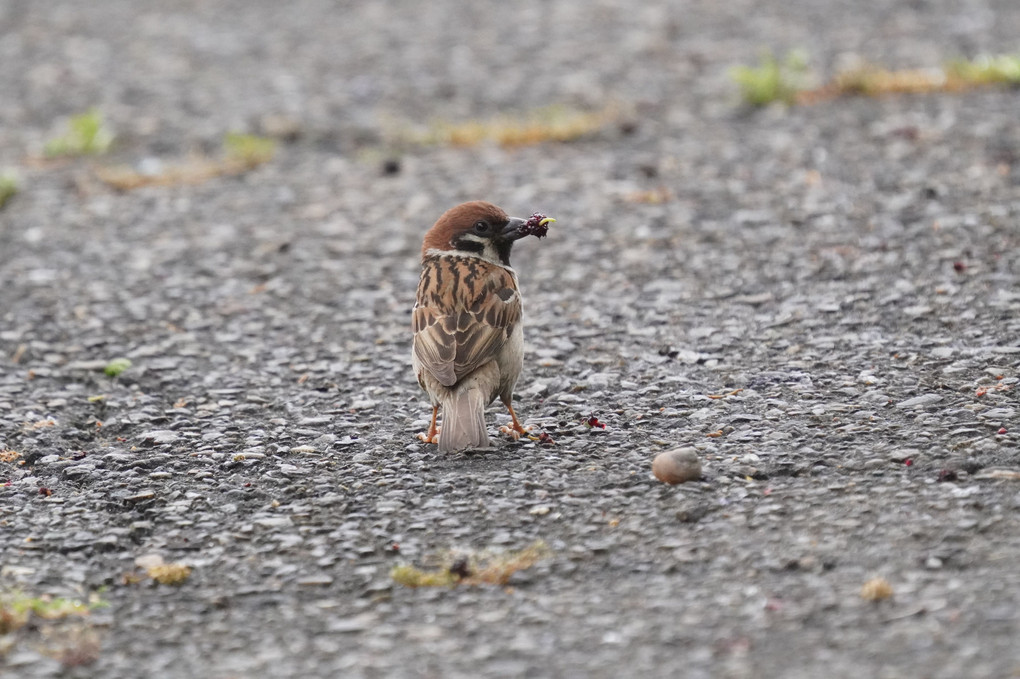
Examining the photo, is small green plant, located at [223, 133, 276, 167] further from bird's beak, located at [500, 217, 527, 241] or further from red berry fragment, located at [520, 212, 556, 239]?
red berry fragment, located at [520, 212, 556, 239]

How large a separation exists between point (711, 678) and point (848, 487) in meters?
1.65

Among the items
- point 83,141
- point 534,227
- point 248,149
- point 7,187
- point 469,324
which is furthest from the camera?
point 83,141

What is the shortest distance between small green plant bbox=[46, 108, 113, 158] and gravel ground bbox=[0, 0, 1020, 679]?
0.66 ft

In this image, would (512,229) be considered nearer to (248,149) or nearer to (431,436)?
(431,436)

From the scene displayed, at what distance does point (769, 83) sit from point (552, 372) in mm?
5527

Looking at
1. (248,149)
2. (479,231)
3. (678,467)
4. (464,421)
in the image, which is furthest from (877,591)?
(248,149)

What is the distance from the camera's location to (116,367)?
7664mm

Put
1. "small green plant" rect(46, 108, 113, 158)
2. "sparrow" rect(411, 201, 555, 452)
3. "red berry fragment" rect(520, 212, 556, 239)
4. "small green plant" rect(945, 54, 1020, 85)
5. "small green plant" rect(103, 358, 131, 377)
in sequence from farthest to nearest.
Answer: "small green plant" rect(46, 108, 113, 158) < "small green plant" rect(945, 54, 1020, 85) < "small green plant" rect(103, 358, 131, 377) < "red berry fragment" rect(520, 212, 556, 239) < "sparrow" rect(411, 201, 555, 452)

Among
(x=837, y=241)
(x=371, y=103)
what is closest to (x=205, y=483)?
(x=837, y=241)

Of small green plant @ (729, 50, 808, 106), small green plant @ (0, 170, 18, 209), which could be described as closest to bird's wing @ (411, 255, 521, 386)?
small green plant @ (0, 170, 18, 209)

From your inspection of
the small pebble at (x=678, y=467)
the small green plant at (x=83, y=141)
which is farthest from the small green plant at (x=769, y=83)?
the small pebble at (x=678, y=467)

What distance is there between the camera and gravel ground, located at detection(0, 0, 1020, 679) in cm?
458

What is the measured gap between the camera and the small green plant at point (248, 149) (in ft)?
38.1

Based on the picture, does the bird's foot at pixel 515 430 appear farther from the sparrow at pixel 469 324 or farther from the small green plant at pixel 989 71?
the small green plant at pixel 989 71
